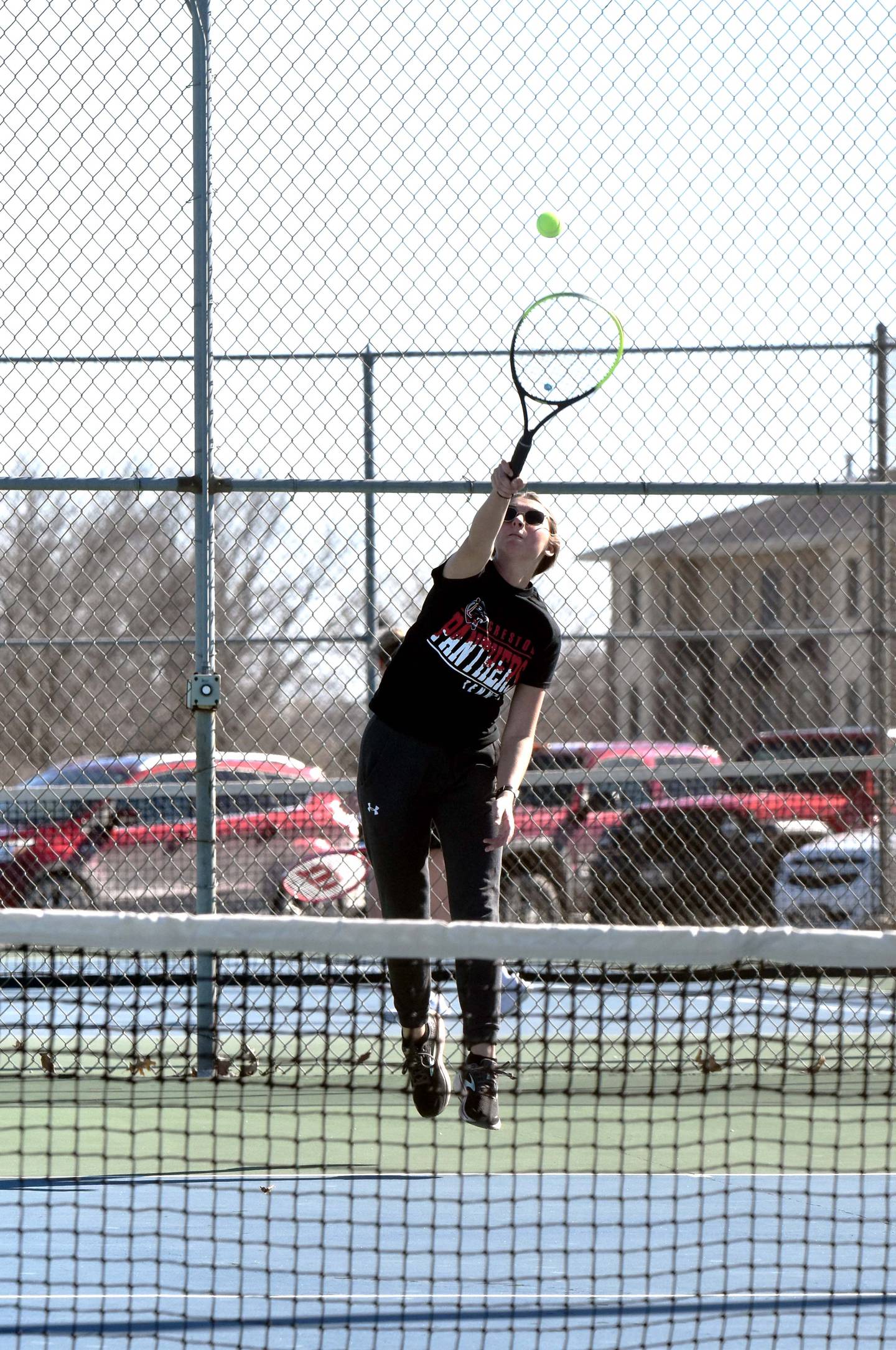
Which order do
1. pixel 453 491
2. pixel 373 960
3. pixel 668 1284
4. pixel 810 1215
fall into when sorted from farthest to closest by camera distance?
pixel 373 960, pixel 453 491, pixel 810 1215, pixel 668 1284

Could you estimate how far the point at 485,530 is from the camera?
12.4 feet

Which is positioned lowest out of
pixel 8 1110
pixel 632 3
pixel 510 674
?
pixel 8 1110

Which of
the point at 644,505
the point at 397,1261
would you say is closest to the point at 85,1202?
the point at 397,1261

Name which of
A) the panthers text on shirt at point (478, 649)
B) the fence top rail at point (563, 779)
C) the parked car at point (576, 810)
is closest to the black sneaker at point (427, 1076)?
the panthers text on shirt at point (478, 649)

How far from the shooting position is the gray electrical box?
500 cm

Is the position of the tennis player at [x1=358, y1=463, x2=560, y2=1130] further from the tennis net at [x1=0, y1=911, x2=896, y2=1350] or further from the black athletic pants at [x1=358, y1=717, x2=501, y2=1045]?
the tennis net at [x1=0, y1=911, x2=896, y2=1350]

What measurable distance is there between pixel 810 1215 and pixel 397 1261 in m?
1.06

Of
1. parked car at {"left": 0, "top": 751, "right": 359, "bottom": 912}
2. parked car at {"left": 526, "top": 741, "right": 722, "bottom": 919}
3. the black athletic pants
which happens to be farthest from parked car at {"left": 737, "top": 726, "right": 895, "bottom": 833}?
the black athletic pants

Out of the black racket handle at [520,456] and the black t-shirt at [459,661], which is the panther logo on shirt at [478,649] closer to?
the black t-shirt at [459,661]

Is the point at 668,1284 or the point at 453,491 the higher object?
the point at 453,491

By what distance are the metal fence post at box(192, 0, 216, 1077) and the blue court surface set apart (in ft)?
4.31

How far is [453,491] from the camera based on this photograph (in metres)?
4.91

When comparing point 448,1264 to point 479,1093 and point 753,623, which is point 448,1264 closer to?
point 479,1093

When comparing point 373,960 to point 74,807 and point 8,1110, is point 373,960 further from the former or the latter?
point 74,807
